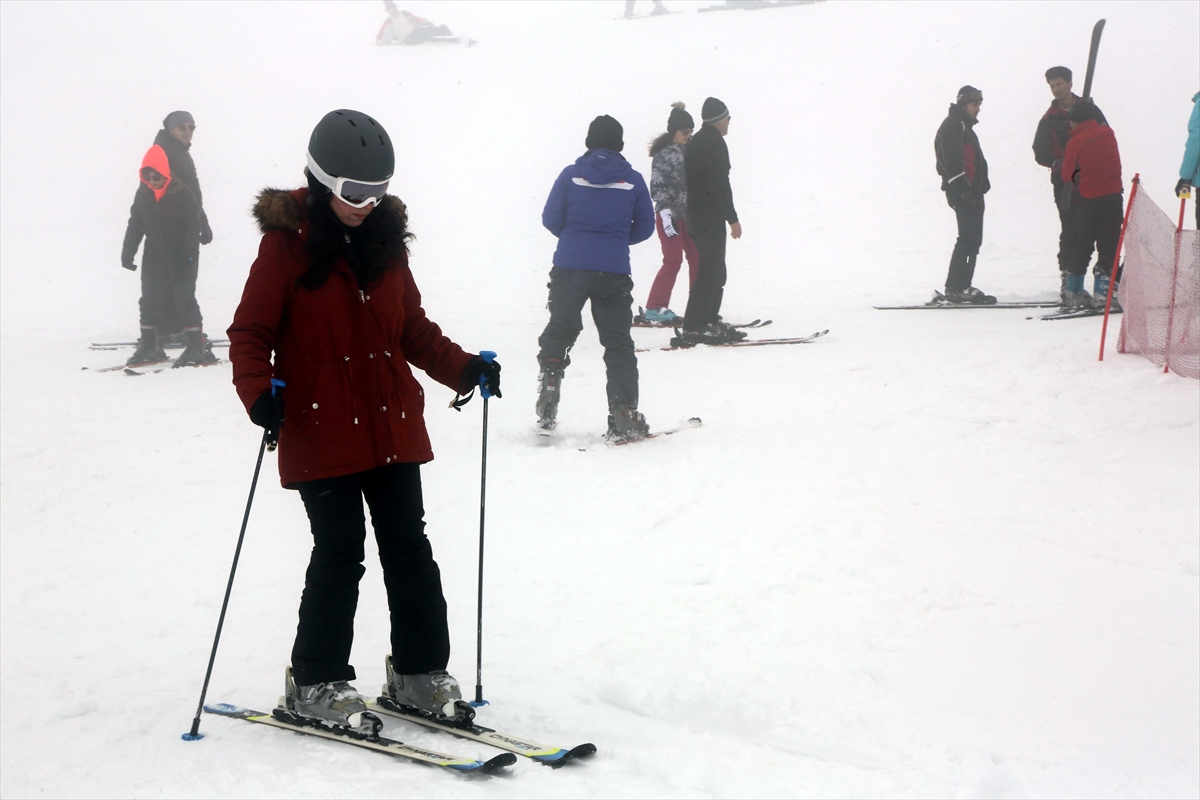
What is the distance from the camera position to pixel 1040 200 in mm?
14344

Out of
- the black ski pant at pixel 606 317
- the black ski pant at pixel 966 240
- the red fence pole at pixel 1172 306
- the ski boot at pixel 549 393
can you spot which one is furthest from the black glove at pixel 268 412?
the black ski pant at pixel 966 240

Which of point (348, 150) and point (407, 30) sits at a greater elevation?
point (407, 30)

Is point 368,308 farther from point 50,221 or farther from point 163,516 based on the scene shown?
point 50,221

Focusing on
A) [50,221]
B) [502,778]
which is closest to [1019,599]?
[502,778]

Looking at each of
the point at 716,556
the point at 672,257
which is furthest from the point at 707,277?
the point at 716,556

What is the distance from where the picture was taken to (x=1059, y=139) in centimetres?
919

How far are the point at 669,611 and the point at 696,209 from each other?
196 inches

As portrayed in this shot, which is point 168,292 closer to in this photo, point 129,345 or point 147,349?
point 147,349

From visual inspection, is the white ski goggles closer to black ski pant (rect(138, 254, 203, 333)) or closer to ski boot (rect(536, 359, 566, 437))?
ski boot (rect(536, 359, 566, 437))

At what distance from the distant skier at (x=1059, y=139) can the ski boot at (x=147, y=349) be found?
757cm

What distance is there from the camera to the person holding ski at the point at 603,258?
593 cm

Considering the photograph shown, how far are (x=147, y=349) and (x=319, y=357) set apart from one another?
7.03m

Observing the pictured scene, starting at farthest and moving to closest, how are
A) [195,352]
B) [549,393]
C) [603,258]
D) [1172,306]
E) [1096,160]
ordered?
[195,352]
[1096,160]
[1172,306]
[549,393]
[603,258]

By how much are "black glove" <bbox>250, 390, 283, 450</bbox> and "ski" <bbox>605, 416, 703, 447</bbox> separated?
11.4ft
